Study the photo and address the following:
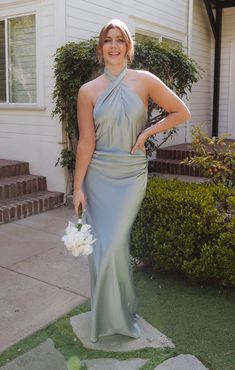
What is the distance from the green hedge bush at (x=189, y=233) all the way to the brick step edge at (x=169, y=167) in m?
3.88

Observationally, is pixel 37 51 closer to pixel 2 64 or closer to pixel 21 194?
pixel 2 64

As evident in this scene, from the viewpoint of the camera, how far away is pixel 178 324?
287 cm

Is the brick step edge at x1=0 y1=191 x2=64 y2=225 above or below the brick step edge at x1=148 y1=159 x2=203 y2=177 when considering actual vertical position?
below

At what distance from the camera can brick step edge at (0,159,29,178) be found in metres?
6.05

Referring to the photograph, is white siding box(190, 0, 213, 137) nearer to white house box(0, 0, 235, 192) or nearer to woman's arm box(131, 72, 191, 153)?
white house box(0, 0, 235, 192)

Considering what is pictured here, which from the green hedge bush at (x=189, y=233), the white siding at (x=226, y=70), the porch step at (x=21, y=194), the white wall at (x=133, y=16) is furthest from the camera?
the white siding at (x=226, y=70)

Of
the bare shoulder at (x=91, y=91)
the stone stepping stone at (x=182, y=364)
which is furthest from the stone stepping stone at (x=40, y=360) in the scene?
the bare shoulder at (x=91, y=91)

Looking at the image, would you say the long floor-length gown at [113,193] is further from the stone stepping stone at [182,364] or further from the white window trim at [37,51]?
the white window trim at [37,51]

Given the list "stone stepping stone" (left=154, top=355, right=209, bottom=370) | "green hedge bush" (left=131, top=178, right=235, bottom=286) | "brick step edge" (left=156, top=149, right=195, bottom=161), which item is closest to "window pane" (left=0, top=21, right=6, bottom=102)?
"brick step edge" (left=156, top=149, right=195, bottom=161)

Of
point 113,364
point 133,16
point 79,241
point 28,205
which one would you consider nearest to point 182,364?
point 113,364

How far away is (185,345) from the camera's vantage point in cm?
262

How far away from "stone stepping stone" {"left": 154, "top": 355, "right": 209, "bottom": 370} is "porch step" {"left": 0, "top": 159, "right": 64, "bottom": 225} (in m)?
3.23

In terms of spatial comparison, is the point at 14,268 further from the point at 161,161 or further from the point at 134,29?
the point at 134,29

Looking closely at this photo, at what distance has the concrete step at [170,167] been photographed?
747 centimetres
